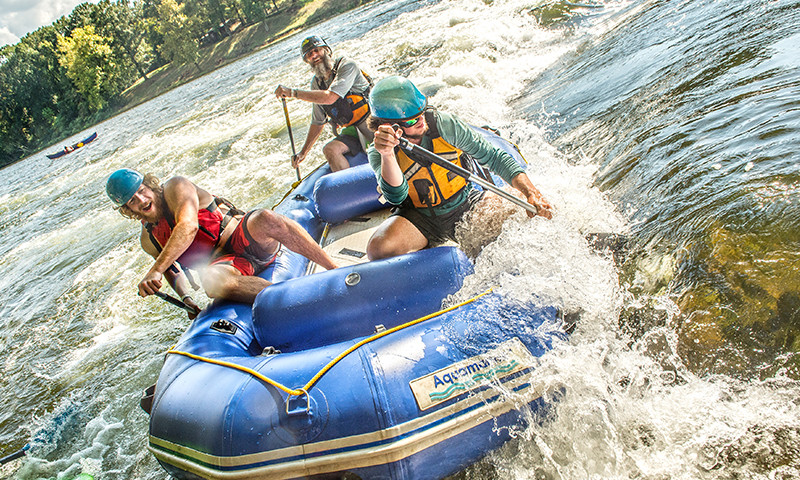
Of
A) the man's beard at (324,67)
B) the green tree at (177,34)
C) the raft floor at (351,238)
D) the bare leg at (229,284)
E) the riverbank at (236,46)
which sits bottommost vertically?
the raft floor at (351,238)

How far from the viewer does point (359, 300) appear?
2754 millimetres

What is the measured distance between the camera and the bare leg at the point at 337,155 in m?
5.22

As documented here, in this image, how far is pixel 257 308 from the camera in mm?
2916

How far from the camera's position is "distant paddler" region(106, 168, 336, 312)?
10.5 ft

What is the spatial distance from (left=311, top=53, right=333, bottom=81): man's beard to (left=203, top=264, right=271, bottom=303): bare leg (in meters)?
2.47

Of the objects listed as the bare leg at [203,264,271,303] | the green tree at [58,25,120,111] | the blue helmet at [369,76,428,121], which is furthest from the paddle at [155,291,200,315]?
the green tree at [58,25,120,111]

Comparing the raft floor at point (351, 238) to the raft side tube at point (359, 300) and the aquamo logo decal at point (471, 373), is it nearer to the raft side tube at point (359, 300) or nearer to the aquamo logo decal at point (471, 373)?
the raft side tube at point (359, 300)

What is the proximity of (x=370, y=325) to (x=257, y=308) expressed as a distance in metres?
0.73

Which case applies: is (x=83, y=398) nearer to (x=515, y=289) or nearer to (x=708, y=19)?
(x=515, y=289)

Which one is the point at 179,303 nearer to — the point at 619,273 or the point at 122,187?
the point at 122,187

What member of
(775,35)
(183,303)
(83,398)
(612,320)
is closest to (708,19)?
(775,35)

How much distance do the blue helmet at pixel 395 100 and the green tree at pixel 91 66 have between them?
52.9 m

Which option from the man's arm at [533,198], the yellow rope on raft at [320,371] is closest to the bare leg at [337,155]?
the man's arm at [533,198]

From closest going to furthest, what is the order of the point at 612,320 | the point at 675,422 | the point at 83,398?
the point at 675,422 → the point at 612,320 → the point at 83,398
